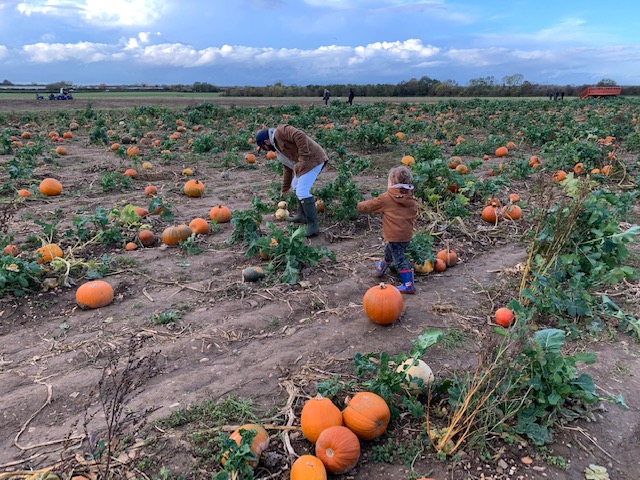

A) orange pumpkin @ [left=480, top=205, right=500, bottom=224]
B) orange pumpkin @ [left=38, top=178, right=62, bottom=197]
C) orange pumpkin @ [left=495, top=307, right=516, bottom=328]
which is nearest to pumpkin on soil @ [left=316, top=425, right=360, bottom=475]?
orange pumpkin @ [left=495, top=307, right=516, bottom=328]

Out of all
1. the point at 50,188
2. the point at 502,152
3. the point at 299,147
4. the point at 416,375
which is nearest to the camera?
the point at 416,375

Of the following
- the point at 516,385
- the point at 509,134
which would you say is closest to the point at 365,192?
the point at 516,385

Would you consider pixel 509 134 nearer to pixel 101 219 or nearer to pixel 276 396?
pixel 101 219

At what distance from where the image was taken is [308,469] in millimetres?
2684

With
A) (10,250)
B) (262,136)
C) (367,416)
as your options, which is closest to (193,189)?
(262,136)

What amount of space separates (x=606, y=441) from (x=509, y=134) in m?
15.3

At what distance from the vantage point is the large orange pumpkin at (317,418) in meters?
2.98

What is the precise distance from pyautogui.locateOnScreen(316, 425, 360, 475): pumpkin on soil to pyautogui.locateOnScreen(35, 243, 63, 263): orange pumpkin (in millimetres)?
4152

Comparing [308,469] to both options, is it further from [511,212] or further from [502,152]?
[502,152]

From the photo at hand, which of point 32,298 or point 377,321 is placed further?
point 32,298

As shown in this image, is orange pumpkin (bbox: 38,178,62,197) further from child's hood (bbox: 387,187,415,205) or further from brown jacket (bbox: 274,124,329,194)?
child's hood (bbox: 387,187,415,205)

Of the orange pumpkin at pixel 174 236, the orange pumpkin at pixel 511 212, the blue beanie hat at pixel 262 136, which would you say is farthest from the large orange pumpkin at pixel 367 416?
the orange pumpkin at pixel 511 212

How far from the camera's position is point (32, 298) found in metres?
4.91

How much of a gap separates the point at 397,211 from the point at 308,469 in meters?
3.04
